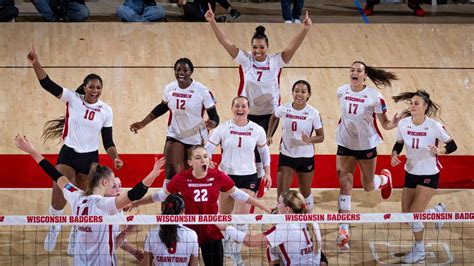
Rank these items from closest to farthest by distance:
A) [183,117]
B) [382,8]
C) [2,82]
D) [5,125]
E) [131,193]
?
[131,193] < [183,117] < [5,125] < [2,82] < [382,8]

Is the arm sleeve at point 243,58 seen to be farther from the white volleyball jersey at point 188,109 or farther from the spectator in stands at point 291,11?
the spectator in stands at point 291,11

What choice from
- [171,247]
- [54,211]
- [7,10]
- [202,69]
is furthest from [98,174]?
[7,10]

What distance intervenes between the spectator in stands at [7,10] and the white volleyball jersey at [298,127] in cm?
806

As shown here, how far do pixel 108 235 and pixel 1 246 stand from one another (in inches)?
108

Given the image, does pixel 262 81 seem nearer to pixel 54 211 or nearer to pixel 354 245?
pixel 354 245

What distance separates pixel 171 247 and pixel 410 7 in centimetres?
1221

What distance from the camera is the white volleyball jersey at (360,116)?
12570 mm

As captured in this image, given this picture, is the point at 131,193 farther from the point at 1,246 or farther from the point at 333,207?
the point at 333,207

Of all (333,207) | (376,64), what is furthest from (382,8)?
(333,207)

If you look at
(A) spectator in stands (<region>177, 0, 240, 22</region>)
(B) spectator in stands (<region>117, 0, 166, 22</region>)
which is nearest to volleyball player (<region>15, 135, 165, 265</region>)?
(B) spectator in stands (<region>117, 0, 166, 22</region>)

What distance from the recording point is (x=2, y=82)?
53.6ft

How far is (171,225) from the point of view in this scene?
9.45m

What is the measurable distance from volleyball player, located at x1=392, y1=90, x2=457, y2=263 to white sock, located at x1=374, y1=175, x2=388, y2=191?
110cm

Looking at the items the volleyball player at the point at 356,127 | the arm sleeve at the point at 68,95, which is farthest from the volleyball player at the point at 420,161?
the arm sleeve at the point at 68,95
